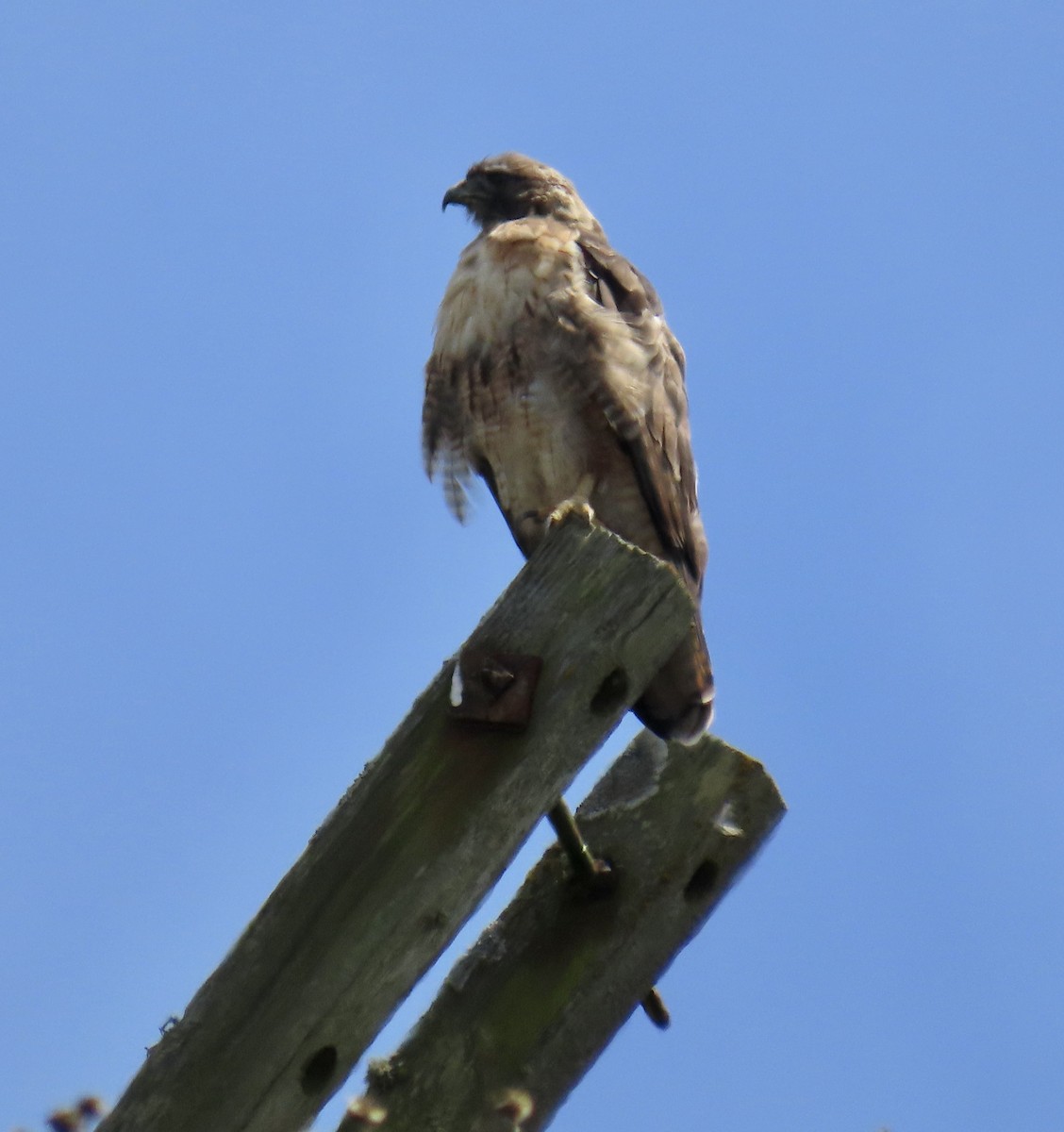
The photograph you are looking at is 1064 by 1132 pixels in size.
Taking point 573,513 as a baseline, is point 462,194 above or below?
above

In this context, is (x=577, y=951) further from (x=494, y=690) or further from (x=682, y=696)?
(x=682, y=696)

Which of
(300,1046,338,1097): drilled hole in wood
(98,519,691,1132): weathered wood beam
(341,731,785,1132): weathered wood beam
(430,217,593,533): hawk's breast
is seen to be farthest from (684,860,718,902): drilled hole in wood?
(430,217,593,533): hawk's breast

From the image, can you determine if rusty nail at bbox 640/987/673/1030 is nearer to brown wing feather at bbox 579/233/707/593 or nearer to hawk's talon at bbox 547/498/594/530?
hawk's talon at bbox 547/498/594/530

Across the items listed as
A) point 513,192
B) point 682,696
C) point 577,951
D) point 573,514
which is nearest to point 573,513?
point 573,514

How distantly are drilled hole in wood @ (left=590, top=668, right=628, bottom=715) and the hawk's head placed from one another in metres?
3.21

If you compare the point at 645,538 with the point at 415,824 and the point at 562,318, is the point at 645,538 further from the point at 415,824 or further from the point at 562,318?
the point at 415,824

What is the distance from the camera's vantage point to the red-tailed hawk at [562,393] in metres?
4.05

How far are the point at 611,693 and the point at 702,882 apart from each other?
60 cm

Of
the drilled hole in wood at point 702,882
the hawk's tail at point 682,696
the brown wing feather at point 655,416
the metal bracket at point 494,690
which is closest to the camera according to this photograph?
the metal bracket at point 494,690

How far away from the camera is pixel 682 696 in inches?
125

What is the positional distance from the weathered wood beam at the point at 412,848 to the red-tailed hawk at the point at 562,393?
2056 mm

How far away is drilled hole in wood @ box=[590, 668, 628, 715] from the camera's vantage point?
6.16 feet

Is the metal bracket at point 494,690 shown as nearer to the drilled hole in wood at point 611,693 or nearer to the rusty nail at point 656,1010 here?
the drilled hole in wood at point 611,693

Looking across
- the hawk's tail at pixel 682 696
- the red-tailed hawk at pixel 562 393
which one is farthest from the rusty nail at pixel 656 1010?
the red-tailed hawk at pixel 562 393
